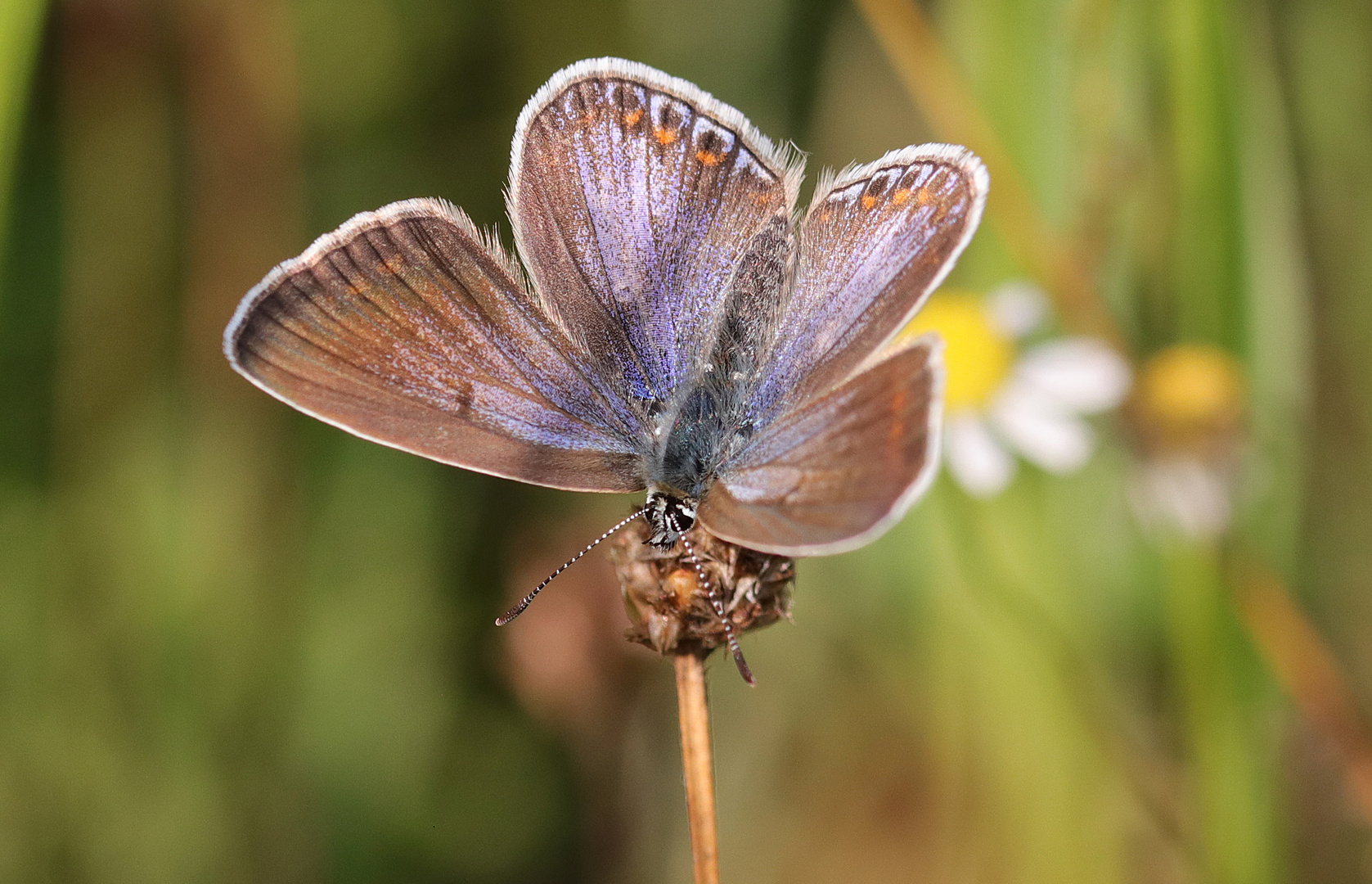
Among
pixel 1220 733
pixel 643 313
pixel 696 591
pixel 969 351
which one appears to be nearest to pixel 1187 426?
pixel 969 351

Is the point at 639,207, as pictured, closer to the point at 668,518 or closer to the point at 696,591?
the point at 668,518

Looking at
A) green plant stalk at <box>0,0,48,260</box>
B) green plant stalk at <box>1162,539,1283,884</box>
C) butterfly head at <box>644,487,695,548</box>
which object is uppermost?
green plant stalk at <box>0,0,48,260</box>

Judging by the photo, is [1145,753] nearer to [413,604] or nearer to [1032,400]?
[1032,400]

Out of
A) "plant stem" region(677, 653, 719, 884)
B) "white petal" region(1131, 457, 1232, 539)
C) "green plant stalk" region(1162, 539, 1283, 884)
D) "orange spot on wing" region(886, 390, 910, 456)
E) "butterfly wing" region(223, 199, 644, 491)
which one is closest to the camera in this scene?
"plant stem" region(677, 653, 719, 884)

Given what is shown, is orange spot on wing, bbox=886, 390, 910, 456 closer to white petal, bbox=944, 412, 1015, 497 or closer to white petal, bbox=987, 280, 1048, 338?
white petal, bbox=944, 412, 1015, 497

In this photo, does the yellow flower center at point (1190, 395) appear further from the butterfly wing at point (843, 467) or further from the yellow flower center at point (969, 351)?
the butterfly wing at point (843, 467)

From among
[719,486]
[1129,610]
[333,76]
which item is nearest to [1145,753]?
[1129,610]

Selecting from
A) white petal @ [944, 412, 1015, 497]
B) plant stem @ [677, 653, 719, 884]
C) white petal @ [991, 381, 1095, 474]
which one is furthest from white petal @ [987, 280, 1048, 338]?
plant stem @ [677, 653, 719, 884]

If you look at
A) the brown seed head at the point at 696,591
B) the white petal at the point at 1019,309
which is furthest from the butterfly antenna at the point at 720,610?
the white petal at the point at 1019,309
